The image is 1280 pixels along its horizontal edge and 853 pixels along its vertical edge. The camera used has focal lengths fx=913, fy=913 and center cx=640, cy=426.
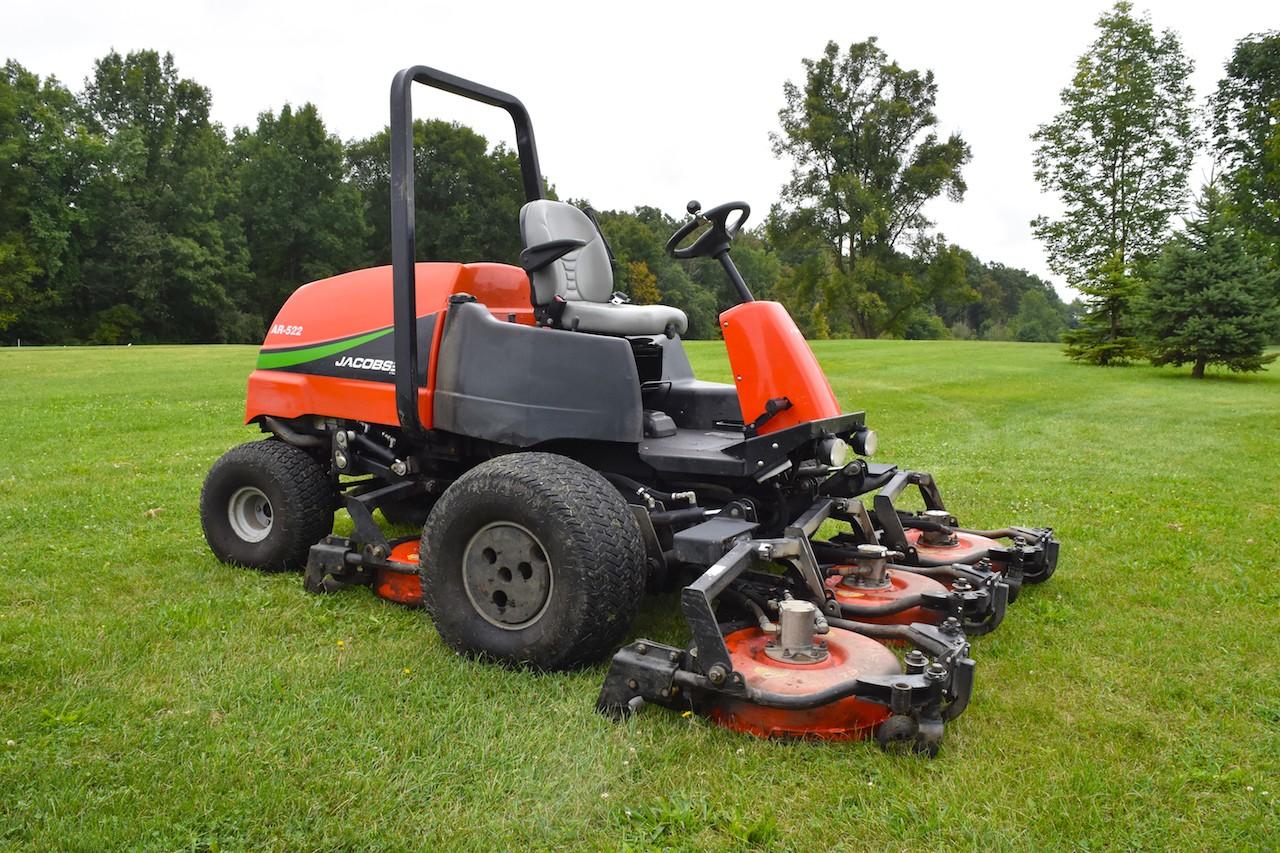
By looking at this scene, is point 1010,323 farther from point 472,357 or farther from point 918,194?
point 472,357

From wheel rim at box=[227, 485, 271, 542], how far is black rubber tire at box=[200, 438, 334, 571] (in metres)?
0.02

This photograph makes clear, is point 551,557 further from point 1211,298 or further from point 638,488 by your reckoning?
point 1211,298

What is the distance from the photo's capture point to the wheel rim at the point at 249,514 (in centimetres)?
458

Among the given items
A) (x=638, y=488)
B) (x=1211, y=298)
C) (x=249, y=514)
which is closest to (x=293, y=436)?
(x=249, y=514)

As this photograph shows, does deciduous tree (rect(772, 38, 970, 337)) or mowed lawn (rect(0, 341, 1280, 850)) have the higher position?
deciduous tree (rect(772, 38, 970, 337))

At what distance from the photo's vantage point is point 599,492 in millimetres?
3240

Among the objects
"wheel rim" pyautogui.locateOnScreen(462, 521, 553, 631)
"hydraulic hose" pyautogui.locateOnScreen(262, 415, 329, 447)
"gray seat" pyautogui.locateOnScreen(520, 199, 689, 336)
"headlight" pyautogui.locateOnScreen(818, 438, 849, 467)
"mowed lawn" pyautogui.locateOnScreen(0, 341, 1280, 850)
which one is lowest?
"mowed lawn" pyautogui.locateOnScreen(0, 341, 1280, 850)

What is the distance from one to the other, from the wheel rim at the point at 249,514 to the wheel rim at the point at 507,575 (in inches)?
66.6

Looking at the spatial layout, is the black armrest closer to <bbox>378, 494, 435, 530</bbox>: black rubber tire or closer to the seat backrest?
the seat backrest

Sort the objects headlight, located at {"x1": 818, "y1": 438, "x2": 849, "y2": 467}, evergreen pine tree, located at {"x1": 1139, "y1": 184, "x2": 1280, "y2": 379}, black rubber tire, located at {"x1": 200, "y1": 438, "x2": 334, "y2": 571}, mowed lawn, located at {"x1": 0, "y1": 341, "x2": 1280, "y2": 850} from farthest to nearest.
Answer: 1. evergreen pine tree, located at {"x1": 1139, "y1": 184, "x2": 1280, "y2": 379}
2. black rubber tire, located at {"x1": 200, "y1": 438, "x2": 334, "y2": 571}
3. headlight, located at {"x1": 818, "y1": 438, "x2": 849, "y2": 467}
4. mowed lawn, located at {"x1": 0, "y1": 341, "x2": 1280, "y2": 850}

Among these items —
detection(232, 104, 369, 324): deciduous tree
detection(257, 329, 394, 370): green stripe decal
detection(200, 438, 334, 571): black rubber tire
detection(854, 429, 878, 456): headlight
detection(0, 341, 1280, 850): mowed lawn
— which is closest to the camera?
detection(0, 341, 1280, 850): mowed lawn

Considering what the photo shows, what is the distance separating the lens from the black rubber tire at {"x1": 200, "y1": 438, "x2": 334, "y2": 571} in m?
4.38

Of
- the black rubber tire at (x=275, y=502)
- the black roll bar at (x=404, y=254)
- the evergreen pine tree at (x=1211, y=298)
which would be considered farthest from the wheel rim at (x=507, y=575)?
the evergreen pine tree at (x=1211, y=298)

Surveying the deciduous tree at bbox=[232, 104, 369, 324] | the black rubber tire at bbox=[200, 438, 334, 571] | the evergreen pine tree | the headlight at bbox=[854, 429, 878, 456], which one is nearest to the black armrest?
the headlight at bbox=[854, 429, 878, 456]
